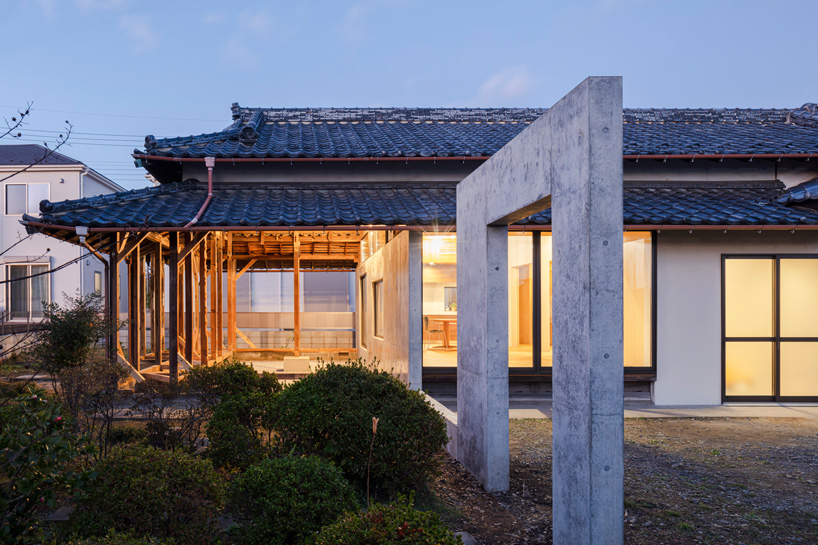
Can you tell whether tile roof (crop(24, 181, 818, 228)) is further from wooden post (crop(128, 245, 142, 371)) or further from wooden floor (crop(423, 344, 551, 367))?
wooden floor (crop(423, 344, 551, 367))

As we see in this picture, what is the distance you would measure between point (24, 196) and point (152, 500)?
17.7 meters

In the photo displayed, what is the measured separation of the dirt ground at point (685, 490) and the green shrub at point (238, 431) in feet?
5.08

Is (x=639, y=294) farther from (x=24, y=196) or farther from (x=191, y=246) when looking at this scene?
(x=24, y=196)

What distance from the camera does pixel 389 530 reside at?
7.52 ft

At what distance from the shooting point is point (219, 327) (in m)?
12.1

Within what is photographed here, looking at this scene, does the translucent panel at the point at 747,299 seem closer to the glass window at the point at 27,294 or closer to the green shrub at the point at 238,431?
the green shrub at the point at 238,431

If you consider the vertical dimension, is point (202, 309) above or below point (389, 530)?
above

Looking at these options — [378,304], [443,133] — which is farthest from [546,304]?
[443,133]

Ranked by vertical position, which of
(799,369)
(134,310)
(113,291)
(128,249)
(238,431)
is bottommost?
(799,369)

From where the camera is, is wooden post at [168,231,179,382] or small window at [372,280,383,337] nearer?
wooden post at [168,231,179,382]

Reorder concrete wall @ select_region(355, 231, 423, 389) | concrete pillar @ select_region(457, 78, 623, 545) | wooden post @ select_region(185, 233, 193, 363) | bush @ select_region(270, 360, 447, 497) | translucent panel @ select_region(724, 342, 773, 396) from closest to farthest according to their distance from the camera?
concrete pillar @ select_region(457, 78, 623, 545) → bush @ select_region(270, 360, 447, 497) → concrete wall @ select_region(355, 231, 423, 389) → translucent panel @ select_region(724, 342, 773, 396) → wooden post @ select_region(185, 233, 193, 363)

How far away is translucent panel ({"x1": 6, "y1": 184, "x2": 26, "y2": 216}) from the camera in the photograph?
1673 centimetres

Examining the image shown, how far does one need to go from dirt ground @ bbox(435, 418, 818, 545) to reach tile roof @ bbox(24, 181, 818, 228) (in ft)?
9.29

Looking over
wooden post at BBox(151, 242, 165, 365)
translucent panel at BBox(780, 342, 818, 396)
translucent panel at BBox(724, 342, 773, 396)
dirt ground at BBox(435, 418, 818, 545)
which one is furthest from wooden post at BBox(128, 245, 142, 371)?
translucent panel at BBox(780, 342, 818, 396)
